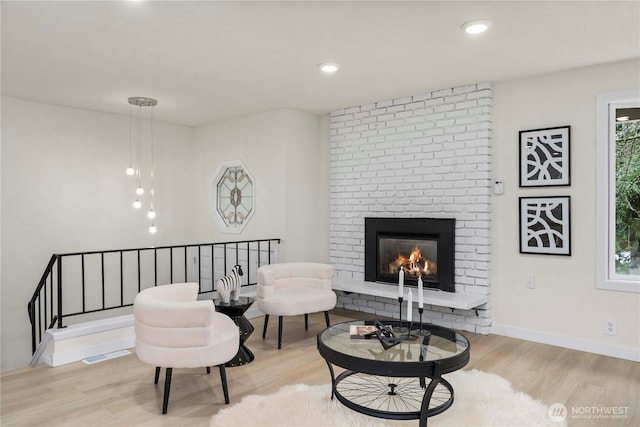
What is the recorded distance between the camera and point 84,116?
5.29 m

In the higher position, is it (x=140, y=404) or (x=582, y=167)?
(x=582, y=167)

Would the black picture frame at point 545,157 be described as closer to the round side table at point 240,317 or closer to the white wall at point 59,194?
the round side table at point 240,317

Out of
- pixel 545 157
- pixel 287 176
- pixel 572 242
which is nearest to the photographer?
pixel 572 242

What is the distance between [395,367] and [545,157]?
2654 mm

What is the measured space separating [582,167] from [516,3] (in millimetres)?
1808

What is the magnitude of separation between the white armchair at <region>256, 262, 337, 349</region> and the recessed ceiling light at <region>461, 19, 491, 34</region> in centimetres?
244

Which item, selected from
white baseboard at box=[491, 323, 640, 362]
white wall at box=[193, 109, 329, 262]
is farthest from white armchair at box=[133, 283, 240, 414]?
white baseboard at box=[491, 323, 640, 362]

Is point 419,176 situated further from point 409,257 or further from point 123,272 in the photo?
point 123,272

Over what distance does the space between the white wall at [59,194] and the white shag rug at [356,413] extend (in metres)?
3.45

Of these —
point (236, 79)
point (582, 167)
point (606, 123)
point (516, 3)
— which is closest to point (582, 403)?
point (582, 167)

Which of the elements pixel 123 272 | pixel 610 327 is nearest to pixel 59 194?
pixel 123 272

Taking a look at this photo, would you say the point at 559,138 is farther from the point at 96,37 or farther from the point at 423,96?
the point at 96,37

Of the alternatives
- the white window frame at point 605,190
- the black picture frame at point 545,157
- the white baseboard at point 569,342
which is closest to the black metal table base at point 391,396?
the white baseboard at point 569,342

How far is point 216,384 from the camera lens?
306cm
